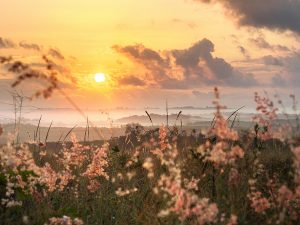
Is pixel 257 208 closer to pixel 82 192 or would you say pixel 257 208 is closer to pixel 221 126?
pixel 221 126

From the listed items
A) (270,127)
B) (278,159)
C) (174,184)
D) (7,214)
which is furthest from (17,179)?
(278,159)

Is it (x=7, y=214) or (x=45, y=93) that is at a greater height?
(x=45, y=93)

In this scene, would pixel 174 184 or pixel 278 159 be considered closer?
pixel 174 184

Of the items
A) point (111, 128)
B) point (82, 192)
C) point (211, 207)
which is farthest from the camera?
point (111, 128)

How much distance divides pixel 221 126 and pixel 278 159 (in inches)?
270

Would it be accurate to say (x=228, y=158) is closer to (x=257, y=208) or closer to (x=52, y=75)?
(x=257, y=208)

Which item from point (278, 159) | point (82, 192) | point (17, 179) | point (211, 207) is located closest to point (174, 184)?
point (211, 207)

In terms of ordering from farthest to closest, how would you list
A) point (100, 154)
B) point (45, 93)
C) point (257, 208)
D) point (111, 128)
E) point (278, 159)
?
1. point (278, 159)
2. point (111, 128)
3. point (100, 154)
4. point (257, 208)
5. point (45, 93)

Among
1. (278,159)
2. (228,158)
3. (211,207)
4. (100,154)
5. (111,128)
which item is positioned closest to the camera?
(211,207)

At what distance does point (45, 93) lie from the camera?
2.95 m

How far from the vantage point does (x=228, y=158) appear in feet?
14.8

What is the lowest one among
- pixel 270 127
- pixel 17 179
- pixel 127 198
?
pixel 127 198

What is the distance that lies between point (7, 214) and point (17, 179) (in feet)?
1.50

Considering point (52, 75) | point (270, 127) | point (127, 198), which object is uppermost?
point (52, 75)
